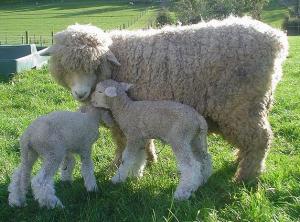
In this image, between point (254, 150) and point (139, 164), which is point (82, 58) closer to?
point (139, 164)

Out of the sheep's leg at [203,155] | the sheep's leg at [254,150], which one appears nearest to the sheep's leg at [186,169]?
the sheep's leg at [203,155]

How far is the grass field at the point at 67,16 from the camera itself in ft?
136

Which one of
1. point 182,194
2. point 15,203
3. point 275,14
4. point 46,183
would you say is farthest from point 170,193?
point 275,14

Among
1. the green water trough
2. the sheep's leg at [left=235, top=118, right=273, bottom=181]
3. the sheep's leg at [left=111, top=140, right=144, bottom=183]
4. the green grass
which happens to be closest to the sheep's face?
the sheep's leg at [left=111, top=140, right=144, bottom=183]

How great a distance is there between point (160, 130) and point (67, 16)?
161ft

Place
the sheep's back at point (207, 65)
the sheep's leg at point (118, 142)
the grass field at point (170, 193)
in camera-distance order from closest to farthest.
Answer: the grass field at point (170, 193)
the sheep's back at point (207, 65)
the sheep's leg at point (118, 142)

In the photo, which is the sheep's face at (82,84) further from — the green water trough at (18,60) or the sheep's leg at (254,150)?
the green water trough at (18,60)

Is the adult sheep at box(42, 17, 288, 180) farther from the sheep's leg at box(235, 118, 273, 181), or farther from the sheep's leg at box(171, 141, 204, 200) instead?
the sheep's leg at box(171, 141, 204, 200)

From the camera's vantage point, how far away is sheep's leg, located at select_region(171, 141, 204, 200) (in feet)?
13.7

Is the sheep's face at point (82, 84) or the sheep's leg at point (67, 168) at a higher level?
the sheep's face at point (82, 84)

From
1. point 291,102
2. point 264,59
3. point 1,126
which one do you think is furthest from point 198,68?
point 291,102

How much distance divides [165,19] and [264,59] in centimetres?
3538

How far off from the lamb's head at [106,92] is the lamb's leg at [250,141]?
41.6 inches

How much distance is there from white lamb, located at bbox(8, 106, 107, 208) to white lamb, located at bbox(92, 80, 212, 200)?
332mm
